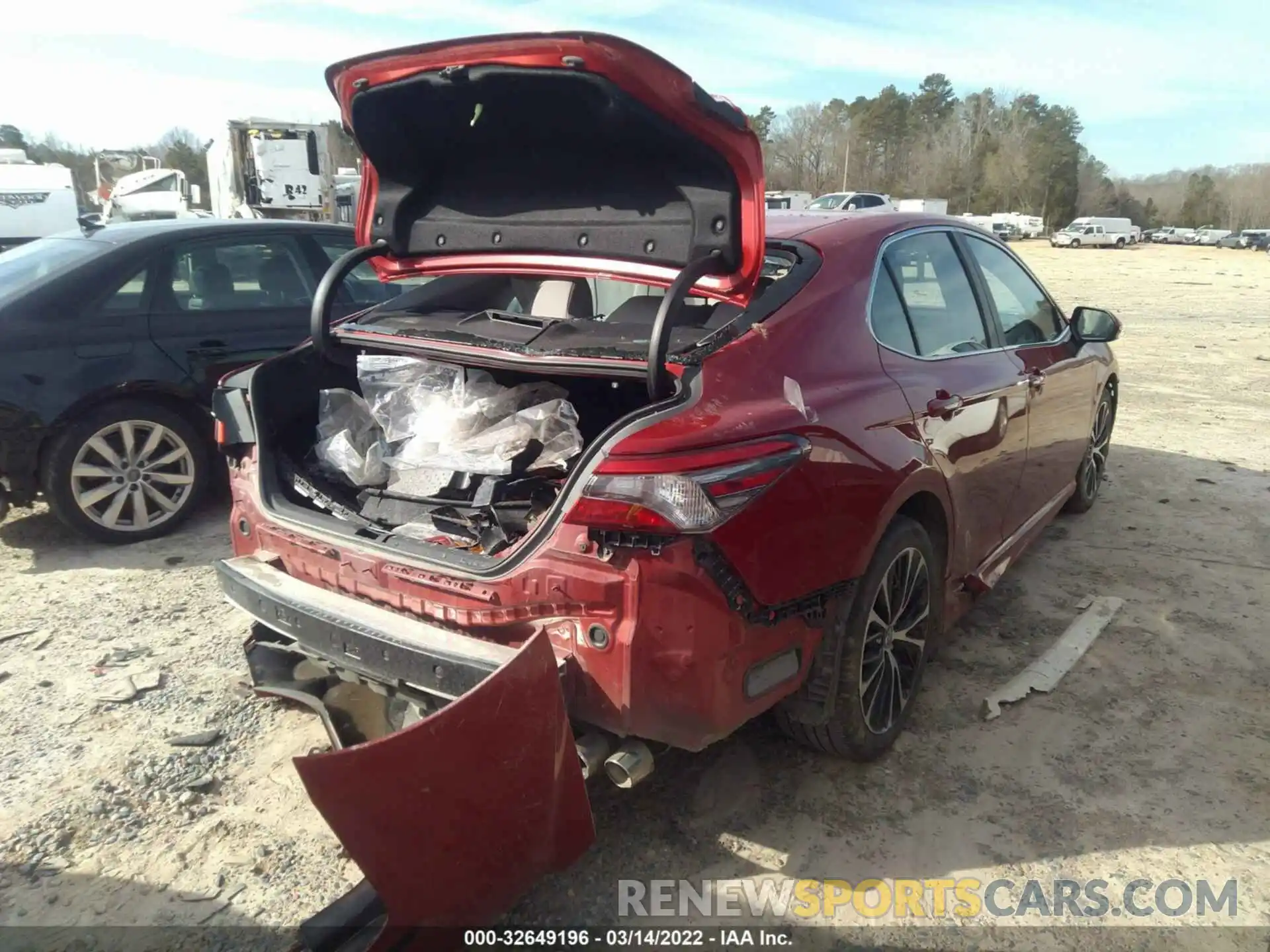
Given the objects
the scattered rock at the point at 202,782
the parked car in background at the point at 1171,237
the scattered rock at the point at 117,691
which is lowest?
the scattered rock at the point at 202,782

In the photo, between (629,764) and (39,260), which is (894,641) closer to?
(629,764)

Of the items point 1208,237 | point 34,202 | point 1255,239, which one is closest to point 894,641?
point 34,202

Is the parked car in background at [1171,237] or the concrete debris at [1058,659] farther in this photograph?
the parked car in background at [1171,237]

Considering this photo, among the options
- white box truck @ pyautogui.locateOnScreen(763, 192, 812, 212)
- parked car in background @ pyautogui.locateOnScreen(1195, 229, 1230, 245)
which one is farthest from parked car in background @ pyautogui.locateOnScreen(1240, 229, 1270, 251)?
white box truck @ pyautogui.locateOnScreen(763, 192, 812, 212)

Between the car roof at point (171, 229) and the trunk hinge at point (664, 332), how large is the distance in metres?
3.74

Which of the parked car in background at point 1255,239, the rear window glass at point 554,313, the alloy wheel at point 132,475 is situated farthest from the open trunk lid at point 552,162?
the parked car in background at point 1255,239

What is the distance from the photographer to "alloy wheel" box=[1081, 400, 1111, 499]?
17.2 feet

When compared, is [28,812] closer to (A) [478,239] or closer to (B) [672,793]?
(B) [672,793]

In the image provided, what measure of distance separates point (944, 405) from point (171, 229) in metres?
4.50

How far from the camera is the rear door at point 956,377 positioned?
9.65 ft

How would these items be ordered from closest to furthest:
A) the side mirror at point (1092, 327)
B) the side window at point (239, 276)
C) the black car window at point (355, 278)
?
the side mirror at point (1092, 327), the side window at point (239, 276), the black car window at point (355, 278)

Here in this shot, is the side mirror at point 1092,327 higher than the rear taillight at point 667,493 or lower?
higher

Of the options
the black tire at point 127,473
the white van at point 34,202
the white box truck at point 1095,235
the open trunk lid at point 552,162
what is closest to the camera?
the open trunk lid at point 552,162

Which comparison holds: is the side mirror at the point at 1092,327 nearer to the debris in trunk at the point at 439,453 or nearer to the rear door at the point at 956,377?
the rear door at the point at 956,377
